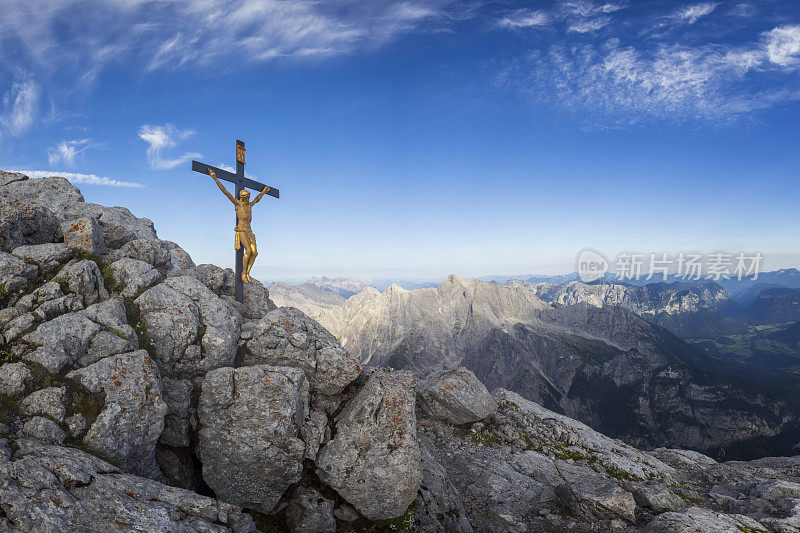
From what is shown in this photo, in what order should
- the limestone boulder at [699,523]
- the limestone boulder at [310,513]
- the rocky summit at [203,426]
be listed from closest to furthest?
the rocky summit at [203,426] < the limestone boulder at [310,513] < the limestone boulder at [699,523]

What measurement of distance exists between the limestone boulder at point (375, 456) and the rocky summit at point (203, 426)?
0.25 ft

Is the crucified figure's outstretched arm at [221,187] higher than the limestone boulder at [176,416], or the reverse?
the crucified figure's outstretched arm at [221,187]

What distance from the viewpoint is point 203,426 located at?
16.4 meters

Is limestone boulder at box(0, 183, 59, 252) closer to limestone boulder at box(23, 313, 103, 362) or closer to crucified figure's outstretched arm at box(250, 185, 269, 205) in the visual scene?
limestone boulder at box(23, 313, 103, 362)

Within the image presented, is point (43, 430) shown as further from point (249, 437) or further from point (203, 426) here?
point (249, 437)

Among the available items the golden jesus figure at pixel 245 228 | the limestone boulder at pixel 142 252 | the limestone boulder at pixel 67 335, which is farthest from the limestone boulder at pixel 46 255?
the golden jesus figure at pixel 245 228

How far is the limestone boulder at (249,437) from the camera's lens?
16.0 m

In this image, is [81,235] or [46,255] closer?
[46,255]

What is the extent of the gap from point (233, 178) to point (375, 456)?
67.6 feet

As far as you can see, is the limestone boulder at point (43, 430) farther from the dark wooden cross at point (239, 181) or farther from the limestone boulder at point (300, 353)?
the dark wooden cross at point (239, 181)

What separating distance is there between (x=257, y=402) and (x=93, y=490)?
670 centimetres

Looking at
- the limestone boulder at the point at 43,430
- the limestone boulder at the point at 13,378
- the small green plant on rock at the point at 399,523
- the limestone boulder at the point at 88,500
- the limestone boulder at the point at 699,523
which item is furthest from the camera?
the small green plant on rock at the point at 399,523

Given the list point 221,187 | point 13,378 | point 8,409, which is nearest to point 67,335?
point 13,378

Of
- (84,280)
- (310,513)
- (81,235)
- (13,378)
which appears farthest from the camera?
(81,235)
